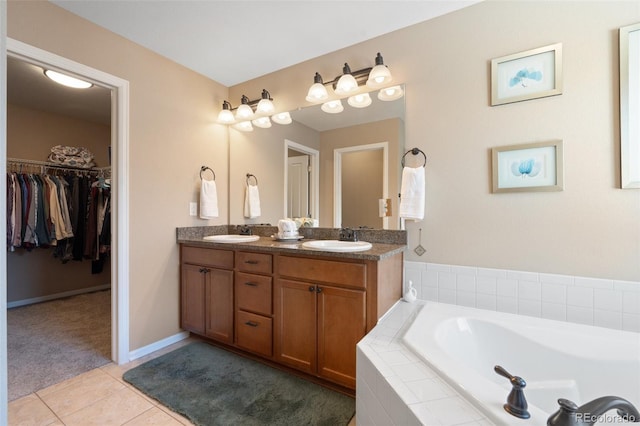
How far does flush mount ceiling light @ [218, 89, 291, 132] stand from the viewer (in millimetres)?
2504

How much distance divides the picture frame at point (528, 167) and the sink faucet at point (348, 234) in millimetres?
956

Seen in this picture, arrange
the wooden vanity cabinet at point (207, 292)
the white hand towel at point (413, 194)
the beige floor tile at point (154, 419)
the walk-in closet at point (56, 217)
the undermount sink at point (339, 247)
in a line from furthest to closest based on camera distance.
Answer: the walk-in closet at point (56, 217), the wooden vanity cabinet at point (207, 292), the white hand towel at point (413, 194), the undermount sink at point (339, 247), the beige floor tile at point (154, 419)

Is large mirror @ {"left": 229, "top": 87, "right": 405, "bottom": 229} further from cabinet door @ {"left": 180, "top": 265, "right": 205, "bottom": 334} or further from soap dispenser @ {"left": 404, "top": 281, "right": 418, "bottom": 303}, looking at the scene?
cabinet door @ {"left": 180, "top": 265, "right": 205, "bottom": 334}

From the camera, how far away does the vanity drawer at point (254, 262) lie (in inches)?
75.5

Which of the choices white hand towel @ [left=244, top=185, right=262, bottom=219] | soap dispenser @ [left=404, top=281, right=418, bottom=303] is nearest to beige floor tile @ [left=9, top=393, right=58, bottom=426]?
white hand towel @ [left=244, top=185, right=262, bottom=219]

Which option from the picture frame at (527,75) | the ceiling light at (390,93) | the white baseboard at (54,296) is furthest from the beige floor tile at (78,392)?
the picture frame at (527,75)

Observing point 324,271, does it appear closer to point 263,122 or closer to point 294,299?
point 294,299

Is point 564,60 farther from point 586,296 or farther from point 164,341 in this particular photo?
point 164,341

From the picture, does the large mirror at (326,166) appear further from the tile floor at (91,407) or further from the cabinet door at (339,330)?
the tile floor at (91,407)

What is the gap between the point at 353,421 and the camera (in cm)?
149

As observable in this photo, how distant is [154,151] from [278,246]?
1313mm

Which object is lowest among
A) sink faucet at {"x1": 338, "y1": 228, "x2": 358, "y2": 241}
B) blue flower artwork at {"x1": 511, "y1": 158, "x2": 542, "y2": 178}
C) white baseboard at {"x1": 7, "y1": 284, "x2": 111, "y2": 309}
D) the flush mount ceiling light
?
white baseboard at {"x1": 7, "y1": 284, "x2": 111, "y2": 309}

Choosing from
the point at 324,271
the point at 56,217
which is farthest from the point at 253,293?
the point at 56,217

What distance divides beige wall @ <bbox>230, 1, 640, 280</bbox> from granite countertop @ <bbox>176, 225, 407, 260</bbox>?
0.96ft
